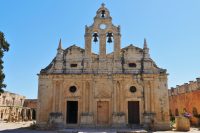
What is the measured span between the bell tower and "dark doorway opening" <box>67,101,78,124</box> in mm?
4786

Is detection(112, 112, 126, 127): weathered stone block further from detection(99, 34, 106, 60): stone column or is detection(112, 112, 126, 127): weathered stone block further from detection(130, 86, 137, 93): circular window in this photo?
detection(99, 34, 106, 60): stone column

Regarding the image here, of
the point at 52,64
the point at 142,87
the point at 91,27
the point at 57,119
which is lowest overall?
the point at 57,119

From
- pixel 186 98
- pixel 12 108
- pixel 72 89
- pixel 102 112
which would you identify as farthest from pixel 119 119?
pixel 12 108

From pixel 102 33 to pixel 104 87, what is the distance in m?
5.39

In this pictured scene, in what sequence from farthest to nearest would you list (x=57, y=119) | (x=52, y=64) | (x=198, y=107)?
(x=198, y=107) → (x=52, y=64) → (x=57, y=119)

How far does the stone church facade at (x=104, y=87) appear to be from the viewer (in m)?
22.7

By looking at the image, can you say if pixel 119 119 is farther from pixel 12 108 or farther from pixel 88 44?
pixel 12 108

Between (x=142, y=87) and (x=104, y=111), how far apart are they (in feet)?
13.9

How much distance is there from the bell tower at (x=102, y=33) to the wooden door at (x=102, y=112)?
4.34 metres

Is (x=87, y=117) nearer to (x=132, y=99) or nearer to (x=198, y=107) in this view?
(x=132, y=99)

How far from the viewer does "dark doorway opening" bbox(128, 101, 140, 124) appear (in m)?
22.8

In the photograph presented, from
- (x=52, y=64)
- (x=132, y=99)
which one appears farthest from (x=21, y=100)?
(x=132, y=99)

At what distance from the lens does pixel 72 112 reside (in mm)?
23234

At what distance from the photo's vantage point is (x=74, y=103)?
2342 cm
